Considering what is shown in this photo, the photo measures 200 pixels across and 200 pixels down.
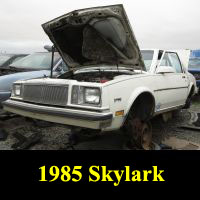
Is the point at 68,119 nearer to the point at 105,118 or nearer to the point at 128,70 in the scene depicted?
the point at 105,118

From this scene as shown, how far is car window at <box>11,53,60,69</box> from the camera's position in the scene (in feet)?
20.2

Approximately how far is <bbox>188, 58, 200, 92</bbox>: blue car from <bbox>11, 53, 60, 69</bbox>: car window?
16.4 ft

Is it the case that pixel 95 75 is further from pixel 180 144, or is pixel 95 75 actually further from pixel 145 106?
pixel 180 144

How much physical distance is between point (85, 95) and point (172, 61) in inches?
102

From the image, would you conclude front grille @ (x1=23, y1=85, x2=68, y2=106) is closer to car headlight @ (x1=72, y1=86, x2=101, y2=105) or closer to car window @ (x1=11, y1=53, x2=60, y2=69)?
car headlight @ (x1=72, y1=86, x2=101, y2=105)

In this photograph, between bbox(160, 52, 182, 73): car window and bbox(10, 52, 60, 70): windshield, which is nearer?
bbox(160, 52, 182, 73): car window

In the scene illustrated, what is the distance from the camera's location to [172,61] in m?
5.30

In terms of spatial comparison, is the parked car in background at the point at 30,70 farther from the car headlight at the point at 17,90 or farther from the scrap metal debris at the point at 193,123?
the scrap metal debris at the point at 193,123

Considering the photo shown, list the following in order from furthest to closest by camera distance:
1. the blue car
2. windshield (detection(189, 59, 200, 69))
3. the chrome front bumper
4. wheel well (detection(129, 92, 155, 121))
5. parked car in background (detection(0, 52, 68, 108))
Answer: windshield (detection(189, 59, 200, 69)), the blue car, parked car in background (detection(0, 52, 68, 108)), wheel well (detection(129, 92, 155, 121)), the chrome front bumper

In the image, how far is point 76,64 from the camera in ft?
16.0

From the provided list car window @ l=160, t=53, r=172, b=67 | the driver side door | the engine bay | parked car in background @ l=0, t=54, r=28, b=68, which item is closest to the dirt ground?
the driver side door

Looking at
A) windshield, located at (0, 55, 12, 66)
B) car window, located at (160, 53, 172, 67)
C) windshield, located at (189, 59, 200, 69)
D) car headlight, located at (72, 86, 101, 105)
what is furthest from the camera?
windshield, located at (189, 59, 200, 69)

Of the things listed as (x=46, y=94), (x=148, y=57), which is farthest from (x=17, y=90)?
(x=148, y=57)

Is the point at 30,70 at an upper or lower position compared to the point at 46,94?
upper
